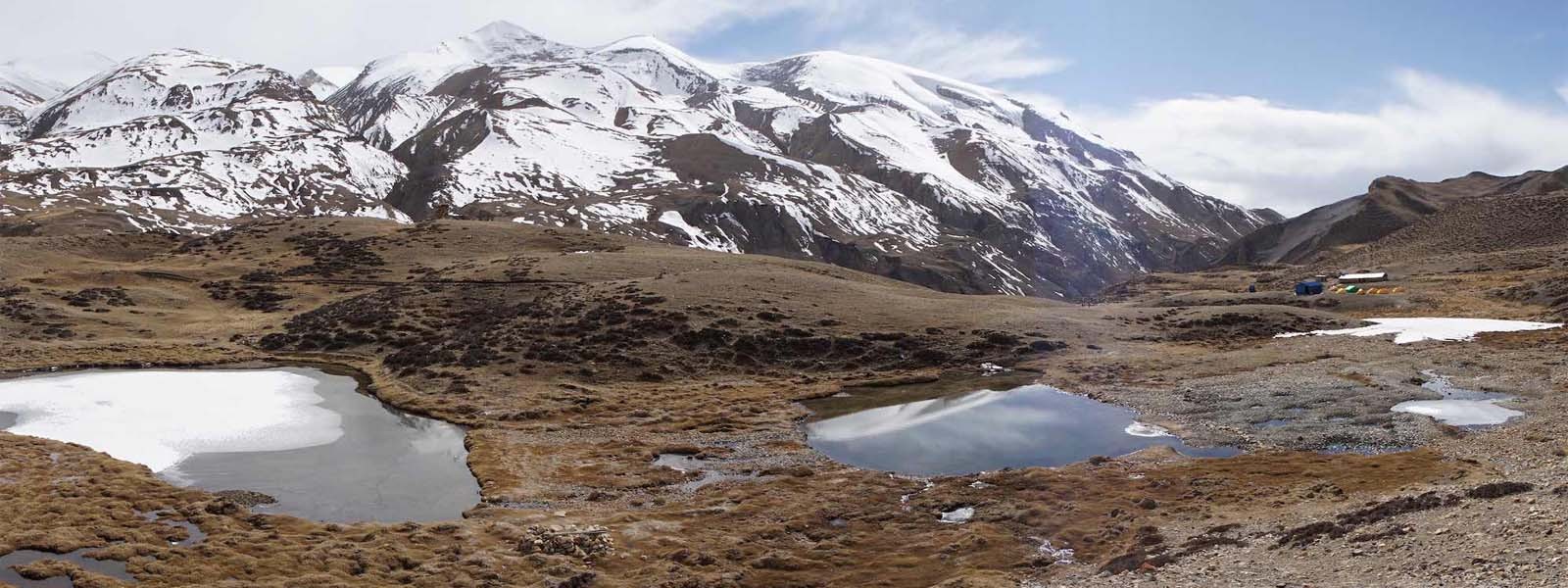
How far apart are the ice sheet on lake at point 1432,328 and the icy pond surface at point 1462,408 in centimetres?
2193

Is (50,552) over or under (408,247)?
under

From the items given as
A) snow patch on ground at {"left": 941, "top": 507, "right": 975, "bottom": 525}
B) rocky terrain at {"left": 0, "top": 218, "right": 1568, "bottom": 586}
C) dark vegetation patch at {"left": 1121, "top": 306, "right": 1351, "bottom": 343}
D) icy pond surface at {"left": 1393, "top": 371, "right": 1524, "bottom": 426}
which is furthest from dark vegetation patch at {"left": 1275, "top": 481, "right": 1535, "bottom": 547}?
dark vegetation patch at {"left": 1121, "top": 306, "right": 1351, "bottom": 343}

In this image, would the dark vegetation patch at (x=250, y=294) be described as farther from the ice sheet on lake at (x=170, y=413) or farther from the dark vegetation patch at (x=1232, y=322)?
the dark vegetation patch at (x=1232, y=322)

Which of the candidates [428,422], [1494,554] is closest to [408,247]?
[428,422]

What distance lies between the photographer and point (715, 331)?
8275 cm

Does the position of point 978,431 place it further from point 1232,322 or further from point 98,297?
point 98,297

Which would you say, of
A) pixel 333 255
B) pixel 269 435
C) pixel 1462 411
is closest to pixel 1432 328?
pixel 1462 411

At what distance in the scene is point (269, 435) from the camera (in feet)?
170

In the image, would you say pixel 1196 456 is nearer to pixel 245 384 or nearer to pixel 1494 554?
pixel 1494 554

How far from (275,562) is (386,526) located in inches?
176

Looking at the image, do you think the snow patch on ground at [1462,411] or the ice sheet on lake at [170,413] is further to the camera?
the ice sheet on lake at [170,413]

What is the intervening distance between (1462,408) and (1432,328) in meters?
34.3

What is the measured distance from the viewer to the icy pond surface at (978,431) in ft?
151

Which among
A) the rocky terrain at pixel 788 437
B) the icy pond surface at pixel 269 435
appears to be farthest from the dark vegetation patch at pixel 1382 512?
the icy pond surface at pixel 269 435
